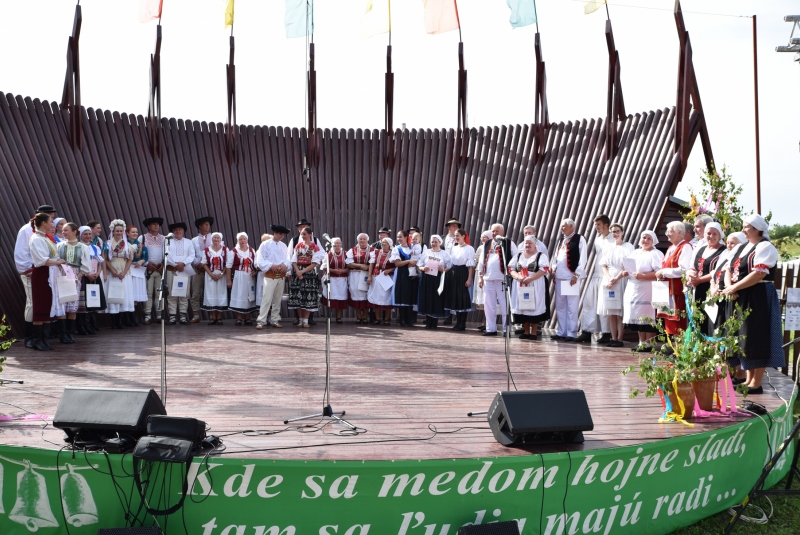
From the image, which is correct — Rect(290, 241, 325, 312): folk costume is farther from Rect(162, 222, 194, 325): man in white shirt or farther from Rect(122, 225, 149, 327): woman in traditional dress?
Rect(122, 225, 149, 327): woman in traditional dress

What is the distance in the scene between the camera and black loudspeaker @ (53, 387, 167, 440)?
352cm

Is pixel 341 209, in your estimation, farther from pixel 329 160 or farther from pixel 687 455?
pixel 687 455

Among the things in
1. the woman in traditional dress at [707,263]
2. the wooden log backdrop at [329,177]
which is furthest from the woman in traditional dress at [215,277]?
the woman in traditional dress at [707,263]

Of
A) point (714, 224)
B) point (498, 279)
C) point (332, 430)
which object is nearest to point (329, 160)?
point (498, 279)

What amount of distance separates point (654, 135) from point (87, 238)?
23.6 ft

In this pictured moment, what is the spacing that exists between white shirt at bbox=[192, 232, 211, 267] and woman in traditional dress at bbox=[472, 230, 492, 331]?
384cm

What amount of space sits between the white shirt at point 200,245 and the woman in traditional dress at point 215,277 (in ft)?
0.19

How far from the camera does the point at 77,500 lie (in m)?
3.41

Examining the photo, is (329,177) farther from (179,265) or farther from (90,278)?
(90,278)

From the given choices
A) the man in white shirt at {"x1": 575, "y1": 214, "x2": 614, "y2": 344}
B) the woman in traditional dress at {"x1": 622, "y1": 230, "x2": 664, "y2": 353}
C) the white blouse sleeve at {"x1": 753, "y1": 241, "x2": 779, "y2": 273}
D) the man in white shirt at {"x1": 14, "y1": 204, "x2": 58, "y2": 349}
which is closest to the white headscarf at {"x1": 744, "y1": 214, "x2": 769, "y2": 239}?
the white blouse sleeve at {"x1": 753, "y1": 241, "x2": 779, "y2": 273}

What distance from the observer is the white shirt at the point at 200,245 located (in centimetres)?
1026

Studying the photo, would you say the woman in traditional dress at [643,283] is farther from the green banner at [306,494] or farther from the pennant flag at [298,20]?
the pennant flag at [298,20]

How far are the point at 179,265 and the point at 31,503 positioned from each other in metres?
6.68

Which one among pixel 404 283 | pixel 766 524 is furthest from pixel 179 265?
pixel 766 524
